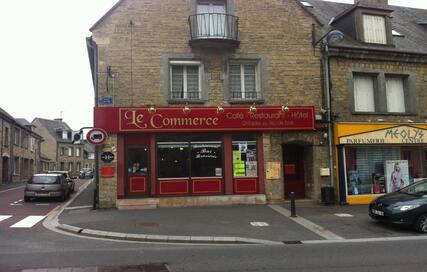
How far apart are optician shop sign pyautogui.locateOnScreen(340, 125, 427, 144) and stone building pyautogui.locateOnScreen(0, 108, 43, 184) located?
2999cm

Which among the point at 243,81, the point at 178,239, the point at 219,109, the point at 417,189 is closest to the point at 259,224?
the point at 178,239

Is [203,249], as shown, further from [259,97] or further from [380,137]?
[380,137]

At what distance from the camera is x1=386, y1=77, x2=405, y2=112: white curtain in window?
19.0 m

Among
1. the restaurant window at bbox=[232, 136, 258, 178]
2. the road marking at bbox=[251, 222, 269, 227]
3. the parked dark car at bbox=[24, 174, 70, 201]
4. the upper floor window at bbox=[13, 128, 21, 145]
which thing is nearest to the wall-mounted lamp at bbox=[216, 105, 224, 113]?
the restaurant window at bbox=[232, 136, 258, 178]

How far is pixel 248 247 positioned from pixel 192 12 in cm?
1045

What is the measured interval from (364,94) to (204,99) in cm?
680

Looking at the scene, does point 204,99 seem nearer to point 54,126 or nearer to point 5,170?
point 5,170

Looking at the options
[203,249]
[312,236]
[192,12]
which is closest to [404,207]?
[312,236]

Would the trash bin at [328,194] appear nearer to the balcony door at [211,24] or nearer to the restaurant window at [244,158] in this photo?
the restaurant window at [244,158]

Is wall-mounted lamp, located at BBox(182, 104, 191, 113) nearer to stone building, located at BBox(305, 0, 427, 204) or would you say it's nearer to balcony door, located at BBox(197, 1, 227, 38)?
balcony door, located at BBox(197, 1, 227, 38)

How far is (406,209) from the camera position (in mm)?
11656

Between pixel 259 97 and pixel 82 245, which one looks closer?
pixel 82 245

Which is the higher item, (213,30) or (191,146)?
(213,30)

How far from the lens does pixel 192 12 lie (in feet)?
56.5
